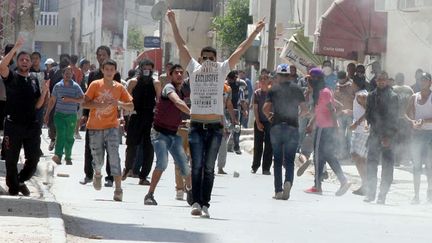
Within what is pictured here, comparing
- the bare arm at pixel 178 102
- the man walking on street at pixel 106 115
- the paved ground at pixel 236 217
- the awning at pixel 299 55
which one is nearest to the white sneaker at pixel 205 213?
the paved ground at pixel 236 217

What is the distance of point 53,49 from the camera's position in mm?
99062

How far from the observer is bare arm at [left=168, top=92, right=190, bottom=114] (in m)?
14.5

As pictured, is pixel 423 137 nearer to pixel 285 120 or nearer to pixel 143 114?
pixel 285 120

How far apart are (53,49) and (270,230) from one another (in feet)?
286

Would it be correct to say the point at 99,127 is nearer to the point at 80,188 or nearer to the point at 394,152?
the point at 80,188

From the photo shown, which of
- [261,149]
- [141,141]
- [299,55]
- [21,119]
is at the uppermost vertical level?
[299,55]

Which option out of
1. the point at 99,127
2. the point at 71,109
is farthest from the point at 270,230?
the point at 71,109

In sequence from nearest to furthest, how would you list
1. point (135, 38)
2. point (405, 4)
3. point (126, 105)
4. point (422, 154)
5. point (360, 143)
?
1. point (126, 105)
2. point (422, 154)
3. point (360, 143)
4. point (405, 4)
5. point (135, 38)

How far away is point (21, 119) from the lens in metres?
14.8

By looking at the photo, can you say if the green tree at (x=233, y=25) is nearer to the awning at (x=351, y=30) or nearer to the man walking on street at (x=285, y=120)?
the awning at (x=351, y=30)

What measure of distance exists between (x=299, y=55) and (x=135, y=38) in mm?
62479

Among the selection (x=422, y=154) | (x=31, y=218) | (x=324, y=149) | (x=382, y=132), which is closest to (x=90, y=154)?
(x=324, y=149)

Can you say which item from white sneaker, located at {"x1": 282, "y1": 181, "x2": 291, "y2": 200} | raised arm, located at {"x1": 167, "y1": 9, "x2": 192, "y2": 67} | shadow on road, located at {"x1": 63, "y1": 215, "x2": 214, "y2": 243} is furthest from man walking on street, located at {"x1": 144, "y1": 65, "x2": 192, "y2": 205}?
shadow on road, located at {"x1": 63, "y1": 215, "x2": 214, "y2": 243}

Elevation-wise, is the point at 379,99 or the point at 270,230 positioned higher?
the point at 379,99
